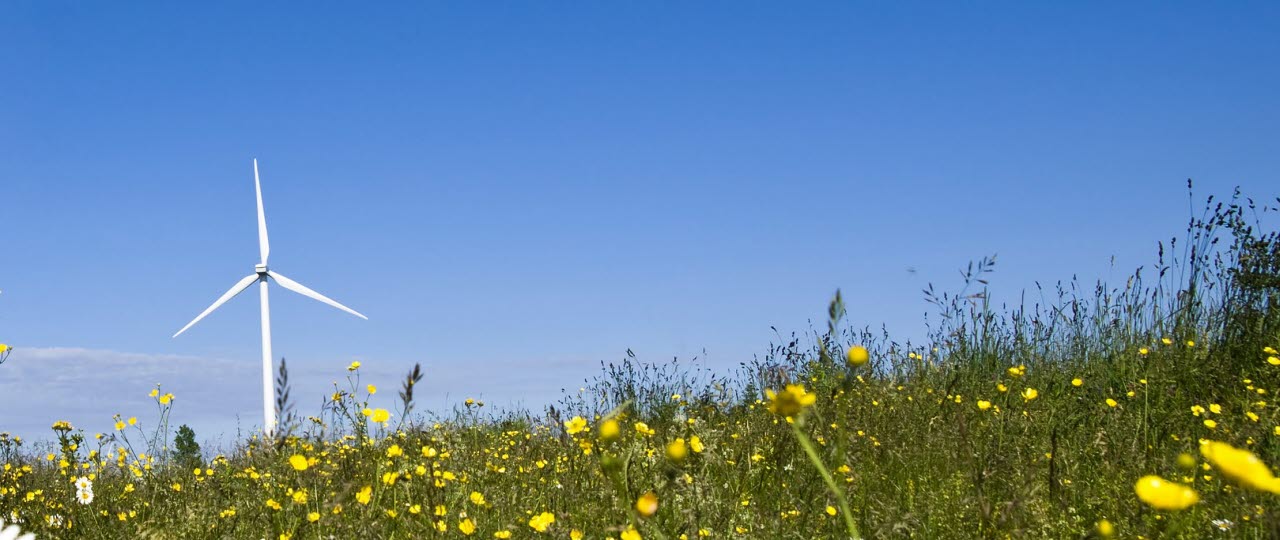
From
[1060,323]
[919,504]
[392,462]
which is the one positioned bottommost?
[919,504]

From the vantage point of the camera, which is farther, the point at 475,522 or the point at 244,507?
the point at 244,507

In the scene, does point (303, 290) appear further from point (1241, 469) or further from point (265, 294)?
point (1241, 469)

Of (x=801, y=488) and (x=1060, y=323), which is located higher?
(x=1060, y=323)

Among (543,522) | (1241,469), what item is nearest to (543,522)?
(543,522)

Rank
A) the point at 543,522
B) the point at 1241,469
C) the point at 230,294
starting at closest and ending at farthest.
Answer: the point at 1241,469
the point at 543,522
the point at 230,294

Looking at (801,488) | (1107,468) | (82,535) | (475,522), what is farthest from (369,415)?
(1107,468)

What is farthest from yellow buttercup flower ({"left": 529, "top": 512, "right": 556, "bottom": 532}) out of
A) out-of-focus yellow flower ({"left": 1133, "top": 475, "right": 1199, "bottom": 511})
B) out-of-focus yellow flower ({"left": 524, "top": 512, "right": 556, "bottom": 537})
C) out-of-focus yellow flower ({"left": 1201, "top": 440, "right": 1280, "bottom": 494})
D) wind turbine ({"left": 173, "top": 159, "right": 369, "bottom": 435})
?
wind turbine ({"left": 173, "top": 159, "right": 369, "bottom": 435})

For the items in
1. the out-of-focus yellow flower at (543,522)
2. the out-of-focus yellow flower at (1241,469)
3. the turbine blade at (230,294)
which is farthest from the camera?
the turbine blade at (230,294)

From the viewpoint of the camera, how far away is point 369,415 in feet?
13.9

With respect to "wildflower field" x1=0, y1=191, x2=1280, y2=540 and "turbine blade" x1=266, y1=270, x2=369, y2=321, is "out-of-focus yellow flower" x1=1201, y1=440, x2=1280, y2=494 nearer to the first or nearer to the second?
"wildflower field" x1=0, y1=191, x2=1280, y2=540

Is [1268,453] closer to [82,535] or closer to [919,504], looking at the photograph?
[919,504]

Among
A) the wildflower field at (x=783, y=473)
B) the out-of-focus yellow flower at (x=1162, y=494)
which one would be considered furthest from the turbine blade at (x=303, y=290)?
the out-of-focus yellow flower at (x=1162, y=494)

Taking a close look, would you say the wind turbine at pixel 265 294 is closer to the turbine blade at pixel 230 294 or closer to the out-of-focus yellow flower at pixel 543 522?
the turbine blade at pixel 230 294

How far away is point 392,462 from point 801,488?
65.0 inches
